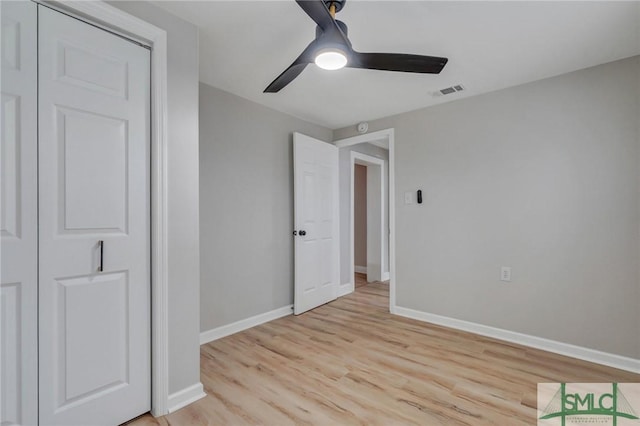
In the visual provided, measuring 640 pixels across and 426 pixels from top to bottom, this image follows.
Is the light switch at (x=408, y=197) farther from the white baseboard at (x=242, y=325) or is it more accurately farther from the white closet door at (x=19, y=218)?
the white closet door at (x=19, y=218)

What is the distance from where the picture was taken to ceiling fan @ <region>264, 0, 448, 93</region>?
1387 millimetres

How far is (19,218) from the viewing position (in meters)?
1.33

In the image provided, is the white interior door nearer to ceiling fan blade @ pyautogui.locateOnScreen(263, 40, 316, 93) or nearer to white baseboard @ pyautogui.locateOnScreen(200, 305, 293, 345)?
white baseboard @ pyautogui.locateOnScreen(200, 305, 293, 345)

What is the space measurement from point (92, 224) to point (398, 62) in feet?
6.13

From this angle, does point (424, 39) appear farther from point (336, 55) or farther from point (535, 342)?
point (535, 342)

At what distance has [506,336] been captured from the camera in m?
2.78

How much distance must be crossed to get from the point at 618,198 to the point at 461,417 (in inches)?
80.3

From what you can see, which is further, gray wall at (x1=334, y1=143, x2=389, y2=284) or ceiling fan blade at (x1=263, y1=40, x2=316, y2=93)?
gray wall at (x1=334, y1=143, x2=389, y2=284)

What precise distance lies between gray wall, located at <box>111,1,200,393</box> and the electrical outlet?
266cm

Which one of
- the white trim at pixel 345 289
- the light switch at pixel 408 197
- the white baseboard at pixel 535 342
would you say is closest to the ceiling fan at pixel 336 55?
the light switch at pixel 408 197

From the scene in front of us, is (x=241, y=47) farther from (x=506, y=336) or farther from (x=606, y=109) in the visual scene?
(x=506, y=336)

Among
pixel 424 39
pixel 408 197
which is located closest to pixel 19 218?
pixel 424 39

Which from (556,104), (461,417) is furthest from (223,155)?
(556,104)

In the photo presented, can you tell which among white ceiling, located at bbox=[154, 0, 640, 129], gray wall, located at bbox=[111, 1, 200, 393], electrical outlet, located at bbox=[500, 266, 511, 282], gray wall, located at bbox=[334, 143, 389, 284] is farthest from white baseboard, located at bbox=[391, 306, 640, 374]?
gray wall, located at bbox=[111, 1, 200, 393]
